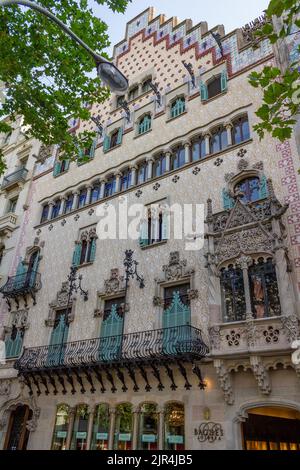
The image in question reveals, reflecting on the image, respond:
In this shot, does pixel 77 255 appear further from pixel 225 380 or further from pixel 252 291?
pixel 225 380

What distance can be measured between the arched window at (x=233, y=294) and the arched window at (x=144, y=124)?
10319mm

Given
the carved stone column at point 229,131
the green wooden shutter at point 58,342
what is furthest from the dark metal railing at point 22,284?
the carved stone column at point 229,131

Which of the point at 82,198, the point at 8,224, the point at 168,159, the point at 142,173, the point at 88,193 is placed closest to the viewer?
the point at 168,159

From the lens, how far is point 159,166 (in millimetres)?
18031

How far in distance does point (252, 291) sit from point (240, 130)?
7.50 metres

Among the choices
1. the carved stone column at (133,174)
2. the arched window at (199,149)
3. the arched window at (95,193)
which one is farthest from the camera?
the arched window at (95,193)

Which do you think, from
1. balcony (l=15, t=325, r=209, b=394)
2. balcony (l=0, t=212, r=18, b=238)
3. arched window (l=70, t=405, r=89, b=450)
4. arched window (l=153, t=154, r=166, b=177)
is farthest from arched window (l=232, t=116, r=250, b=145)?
balcony (l=0, t=212, r=18, b=238)

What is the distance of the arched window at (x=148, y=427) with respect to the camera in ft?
39.4

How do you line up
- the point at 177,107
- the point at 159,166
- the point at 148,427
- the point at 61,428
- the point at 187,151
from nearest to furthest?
the point at 148,427
the point at 61,428
the point at 187,151
the point at 159,166
the point at 177,107

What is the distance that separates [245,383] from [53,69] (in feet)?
39.8

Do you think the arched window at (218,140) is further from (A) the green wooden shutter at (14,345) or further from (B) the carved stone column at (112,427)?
(A) the green wooden shutter at (14,345)

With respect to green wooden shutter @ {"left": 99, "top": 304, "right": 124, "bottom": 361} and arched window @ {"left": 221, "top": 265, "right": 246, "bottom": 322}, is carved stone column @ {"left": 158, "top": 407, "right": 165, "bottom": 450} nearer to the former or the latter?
green wooden shutter @ {"left": 99, "top": 304, "right": 124, "bottom": 361}

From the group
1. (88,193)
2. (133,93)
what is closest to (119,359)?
(88,193)
